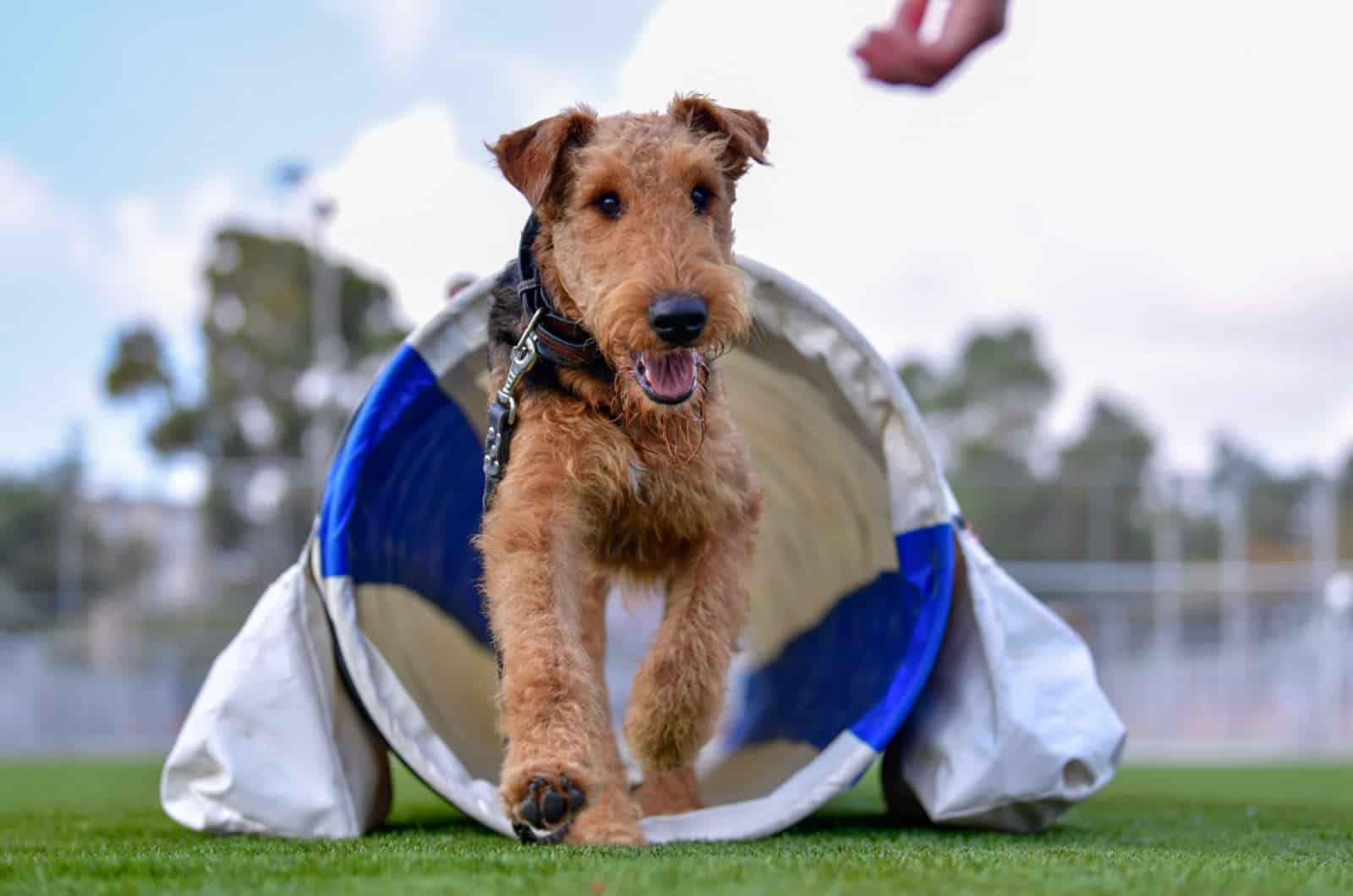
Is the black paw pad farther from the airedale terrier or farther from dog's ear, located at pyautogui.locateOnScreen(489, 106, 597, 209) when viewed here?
dog's ear, located at pyautogui.locateOnScreen(489, 106, 597, 209)

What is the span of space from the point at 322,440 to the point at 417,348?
15.6 metres

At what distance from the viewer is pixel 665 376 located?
3000mm

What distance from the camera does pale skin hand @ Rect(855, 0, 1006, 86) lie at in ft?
6.96

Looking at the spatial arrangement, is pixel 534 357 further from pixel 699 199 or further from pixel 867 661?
pixel 867 661

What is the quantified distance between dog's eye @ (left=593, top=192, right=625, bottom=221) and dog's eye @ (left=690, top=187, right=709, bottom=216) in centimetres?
17

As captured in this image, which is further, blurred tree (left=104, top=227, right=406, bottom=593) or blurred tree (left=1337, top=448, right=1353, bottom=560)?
blurred tree (left=104, top=227, right=406, bottom=593)

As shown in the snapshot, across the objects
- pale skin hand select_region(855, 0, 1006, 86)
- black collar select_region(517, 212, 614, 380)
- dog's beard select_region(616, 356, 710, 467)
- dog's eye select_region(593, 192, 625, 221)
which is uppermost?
pale skin hand select_region(855, 0, 1006, 86)

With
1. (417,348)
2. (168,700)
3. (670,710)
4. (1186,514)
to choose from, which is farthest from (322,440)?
(670,710)

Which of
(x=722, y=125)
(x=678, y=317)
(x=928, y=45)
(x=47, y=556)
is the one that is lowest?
(x=47, y=556)

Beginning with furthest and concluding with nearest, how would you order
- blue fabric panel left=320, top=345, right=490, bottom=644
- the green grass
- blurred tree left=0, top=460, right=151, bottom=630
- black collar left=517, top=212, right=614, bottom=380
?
blurred tree left=0, top=460, right=151, bottom=630
blue fabric panel left=320, top=345, right=490, bottom=644
black collar left=517, top=212, right=614, bottom=380
the green grass

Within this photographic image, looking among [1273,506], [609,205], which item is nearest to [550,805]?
[609,205]

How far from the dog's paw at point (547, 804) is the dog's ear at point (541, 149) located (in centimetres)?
138

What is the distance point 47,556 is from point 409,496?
44.8 ft

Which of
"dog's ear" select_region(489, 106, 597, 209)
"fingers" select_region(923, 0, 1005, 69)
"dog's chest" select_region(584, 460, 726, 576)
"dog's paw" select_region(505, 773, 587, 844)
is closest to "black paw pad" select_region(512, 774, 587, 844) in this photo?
"dog's paw" select_region(505, 773, 587, 844)
